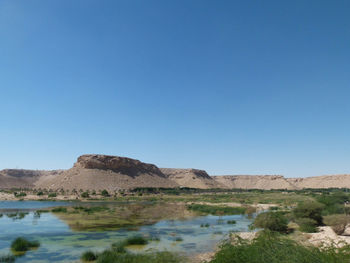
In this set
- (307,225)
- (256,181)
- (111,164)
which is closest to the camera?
(307,225)

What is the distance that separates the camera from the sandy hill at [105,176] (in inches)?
3707

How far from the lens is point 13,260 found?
12852 millimetres

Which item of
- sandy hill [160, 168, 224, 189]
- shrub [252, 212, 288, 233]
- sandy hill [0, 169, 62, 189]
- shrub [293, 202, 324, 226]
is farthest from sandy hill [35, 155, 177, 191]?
shrub [252, 212, 288, 233]

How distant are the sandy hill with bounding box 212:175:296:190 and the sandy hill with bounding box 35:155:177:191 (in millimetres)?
71521

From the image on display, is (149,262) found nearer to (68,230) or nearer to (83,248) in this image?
(83,248)

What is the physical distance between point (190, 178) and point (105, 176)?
63032 mm

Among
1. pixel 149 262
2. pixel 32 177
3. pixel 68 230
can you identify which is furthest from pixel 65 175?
pixel 149 262

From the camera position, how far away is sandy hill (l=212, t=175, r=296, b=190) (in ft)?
550

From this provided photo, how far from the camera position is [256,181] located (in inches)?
7239

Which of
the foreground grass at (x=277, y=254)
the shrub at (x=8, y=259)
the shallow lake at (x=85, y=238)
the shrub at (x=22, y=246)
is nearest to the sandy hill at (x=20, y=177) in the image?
the shallow lake at (x=85, y=238)

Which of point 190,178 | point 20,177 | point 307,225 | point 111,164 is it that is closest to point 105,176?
point 111,164

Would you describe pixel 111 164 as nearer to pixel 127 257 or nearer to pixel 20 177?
pixel 20 177

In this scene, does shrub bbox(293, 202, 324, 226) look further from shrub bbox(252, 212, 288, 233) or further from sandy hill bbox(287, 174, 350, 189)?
sandy hill bbox(287, 174, 350, 189)

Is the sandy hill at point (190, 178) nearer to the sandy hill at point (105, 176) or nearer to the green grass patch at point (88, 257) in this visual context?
the sandy hill at point (105, 176)
